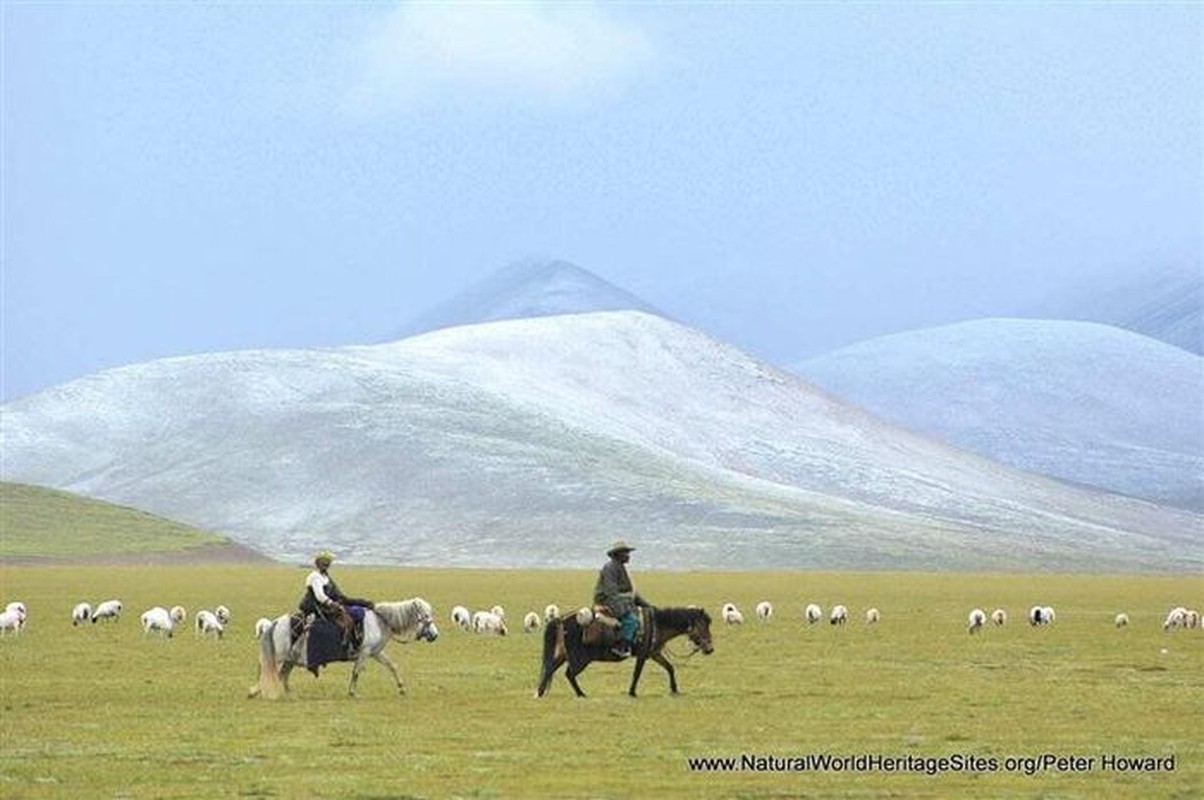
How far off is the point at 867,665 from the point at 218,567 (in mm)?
105584

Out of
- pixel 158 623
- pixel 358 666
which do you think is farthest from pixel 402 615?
pixel 158 623

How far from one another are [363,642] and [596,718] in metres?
4.42

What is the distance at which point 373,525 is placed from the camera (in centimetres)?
18912

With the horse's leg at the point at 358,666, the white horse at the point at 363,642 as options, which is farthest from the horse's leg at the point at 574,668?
the horse's leg at the point at 358,666

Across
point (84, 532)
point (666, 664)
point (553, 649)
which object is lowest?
point (666, 664)

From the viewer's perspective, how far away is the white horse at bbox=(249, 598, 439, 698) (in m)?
30.2

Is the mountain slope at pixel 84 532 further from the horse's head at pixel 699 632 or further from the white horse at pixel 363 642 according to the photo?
the horse's head at pixel 699 632

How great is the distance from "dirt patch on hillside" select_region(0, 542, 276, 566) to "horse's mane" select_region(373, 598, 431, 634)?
109161 millimetres

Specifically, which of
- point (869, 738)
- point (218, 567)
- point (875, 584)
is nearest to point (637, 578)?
point (875, 584)

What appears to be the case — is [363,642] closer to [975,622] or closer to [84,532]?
[975,622]

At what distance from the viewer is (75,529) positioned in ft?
516

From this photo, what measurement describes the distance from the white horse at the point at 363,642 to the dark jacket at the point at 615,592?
2.39 metres

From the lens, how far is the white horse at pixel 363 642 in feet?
98.9

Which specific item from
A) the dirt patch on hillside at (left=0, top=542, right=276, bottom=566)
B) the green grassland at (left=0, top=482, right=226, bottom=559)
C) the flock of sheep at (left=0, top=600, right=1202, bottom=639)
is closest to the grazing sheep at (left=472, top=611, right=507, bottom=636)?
the flock of sheep at (left=0, top=600, right=1202, bottom=639)
